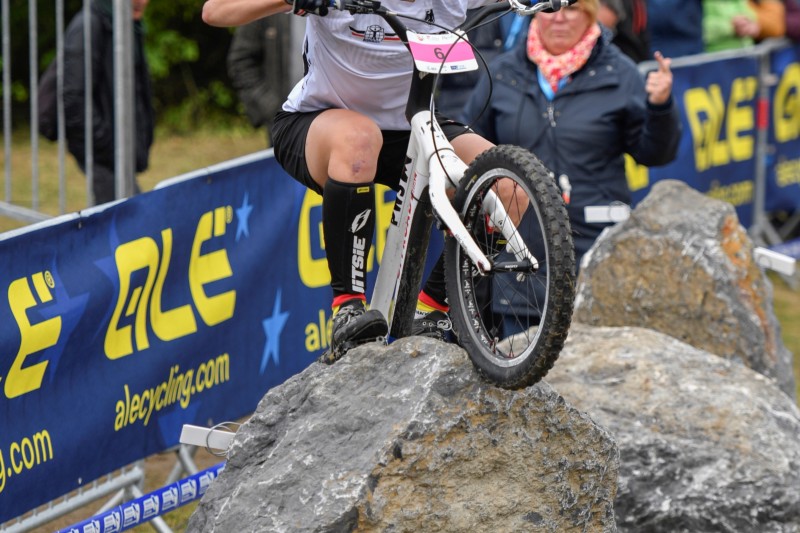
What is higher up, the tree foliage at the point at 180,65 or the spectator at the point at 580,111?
the spectator at the point at 580,111

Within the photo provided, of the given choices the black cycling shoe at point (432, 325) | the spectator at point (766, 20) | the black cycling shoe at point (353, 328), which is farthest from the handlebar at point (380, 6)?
the spectator at point (766, 20)

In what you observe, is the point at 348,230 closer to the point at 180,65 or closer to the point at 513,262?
the point at 513,262

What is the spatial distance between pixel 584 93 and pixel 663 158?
0.50m

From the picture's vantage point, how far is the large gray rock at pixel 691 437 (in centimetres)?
488

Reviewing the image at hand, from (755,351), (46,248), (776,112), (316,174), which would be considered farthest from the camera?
(776,112)

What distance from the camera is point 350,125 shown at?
4293 mm

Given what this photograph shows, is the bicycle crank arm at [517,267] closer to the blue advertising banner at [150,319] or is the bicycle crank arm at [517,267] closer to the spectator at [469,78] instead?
the blue advertising banner at [150,319]

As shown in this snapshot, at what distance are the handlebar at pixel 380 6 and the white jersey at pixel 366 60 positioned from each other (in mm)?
241

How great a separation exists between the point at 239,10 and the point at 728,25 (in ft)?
23.3

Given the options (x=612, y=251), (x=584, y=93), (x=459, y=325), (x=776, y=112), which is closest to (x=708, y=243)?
(x=612, y=251)

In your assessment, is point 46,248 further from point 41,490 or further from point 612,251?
point 612,251

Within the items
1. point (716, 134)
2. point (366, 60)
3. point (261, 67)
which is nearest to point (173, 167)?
point (261, 67)

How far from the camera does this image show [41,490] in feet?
16.5

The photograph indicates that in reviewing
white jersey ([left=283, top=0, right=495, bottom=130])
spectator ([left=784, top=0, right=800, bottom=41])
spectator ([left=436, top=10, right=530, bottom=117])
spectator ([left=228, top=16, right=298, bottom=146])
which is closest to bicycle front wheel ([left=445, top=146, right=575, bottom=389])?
white jersey ([left=283, top=0, right=495, bottom=130])
